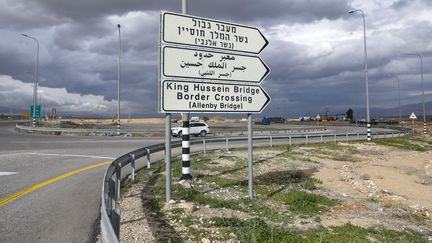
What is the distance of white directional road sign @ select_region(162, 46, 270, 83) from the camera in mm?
8570

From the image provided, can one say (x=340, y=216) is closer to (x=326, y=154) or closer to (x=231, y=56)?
(x=231, y=56)

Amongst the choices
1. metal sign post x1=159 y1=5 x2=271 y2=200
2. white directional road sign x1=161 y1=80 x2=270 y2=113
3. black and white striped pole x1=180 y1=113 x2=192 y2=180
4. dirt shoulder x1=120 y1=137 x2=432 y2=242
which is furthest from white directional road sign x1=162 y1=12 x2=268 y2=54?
dirt shoulder x1=120 y1=137 x2=432 y2=242

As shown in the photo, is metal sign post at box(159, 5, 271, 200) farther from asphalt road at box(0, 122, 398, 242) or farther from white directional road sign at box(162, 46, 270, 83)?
asphalt road at box(0, 122, 398, 242)

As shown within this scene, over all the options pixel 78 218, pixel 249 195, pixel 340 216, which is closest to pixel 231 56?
pixel 249 195

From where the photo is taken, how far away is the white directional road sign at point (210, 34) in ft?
28.2

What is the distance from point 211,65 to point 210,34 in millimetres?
799

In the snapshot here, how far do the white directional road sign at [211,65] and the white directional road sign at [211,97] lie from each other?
0.71ft

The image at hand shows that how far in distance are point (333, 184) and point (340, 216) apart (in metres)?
4.88

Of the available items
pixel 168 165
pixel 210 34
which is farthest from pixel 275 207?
pixel 210 34

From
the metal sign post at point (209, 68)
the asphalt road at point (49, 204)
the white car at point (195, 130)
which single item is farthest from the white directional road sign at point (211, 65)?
the white car at point (195, 130)

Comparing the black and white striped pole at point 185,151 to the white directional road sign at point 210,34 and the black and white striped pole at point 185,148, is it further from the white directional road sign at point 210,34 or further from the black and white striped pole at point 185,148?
the white directional road sign at point 210,34

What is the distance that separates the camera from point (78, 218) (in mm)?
6922

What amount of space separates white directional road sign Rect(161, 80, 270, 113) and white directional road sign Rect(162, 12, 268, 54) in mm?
1028

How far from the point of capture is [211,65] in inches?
364
